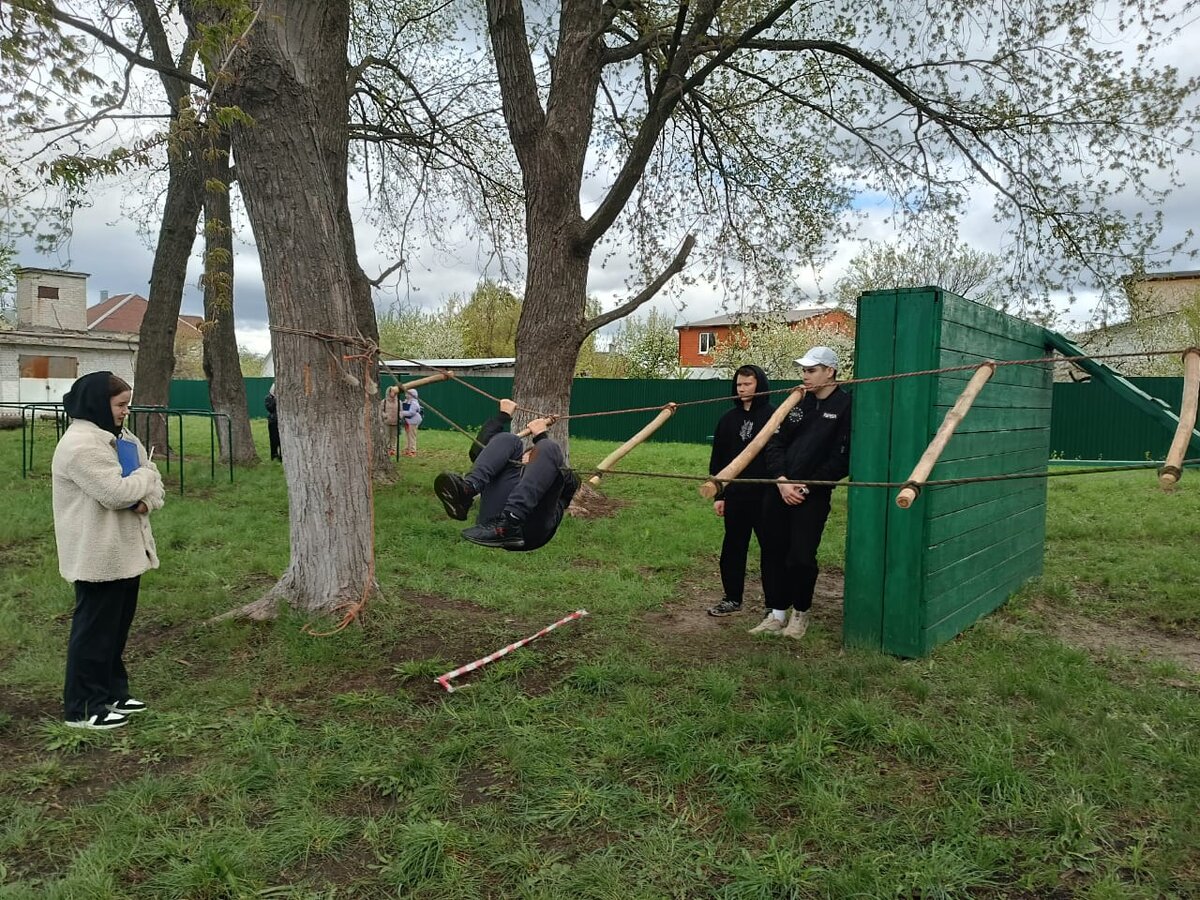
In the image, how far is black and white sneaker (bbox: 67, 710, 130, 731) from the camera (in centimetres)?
370

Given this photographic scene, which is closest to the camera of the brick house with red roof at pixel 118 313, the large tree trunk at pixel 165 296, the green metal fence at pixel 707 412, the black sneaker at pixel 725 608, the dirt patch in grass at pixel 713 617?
the dirt patch in grass at pixel 713 617

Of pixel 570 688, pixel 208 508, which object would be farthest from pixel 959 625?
pixel 208 508

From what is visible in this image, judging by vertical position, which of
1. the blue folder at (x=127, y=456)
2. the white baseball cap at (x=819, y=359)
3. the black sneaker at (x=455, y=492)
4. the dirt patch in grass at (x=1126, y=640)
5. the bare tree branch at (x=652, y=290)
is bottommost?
the dirt patch in grass at (x=1126, y=640)

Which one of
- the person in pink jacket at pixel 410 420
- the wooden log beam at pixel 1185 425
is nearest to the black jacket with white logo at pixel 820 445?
the wooden log beam at pixel 1185 425

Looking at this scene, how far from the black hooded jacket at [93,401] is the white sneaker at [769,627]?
3.92 metres

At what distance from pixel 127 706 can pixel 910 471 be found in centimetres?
432

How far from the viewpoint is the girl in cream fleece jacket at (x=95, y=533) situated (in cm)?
371

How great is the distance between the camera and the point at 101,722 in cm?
375

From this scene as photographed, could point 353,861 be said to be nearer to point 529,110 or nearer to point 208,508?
point 208,508

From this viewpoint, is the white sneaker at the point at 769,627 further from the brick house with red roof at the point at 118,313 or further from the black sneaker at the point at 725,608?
the brick house with red roof at the point at 118,313

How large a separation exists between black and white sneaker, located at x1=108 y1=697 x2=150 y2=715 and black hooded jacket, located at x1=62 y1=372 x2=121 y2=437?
134cm

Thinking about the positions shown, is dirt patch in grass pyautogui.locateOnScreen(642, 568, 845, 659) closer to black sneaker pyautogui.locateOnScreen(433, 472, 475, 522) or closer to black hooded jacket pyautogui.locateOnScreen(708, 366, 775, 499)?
black hooded jacket pyautogui.locateOnScreen(708, 366, 775, 499)

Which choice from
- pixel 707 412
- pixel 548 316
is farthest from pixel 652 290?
pixel 707 412

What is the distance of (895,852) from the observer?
2.78 metres
